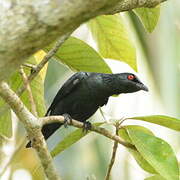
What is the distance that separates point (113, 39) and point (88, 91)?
0.88 metres

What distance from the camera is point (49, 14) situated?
4.82 feet

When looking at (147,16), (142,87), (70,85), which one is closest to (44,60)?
(147,16)

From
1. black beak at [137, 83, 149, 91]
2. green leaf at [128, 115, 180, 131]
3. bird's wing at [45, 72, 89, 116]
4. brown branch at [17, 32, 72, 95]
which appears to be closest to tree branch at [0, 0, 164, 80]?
brown branch at [17, 32, 72, 95]

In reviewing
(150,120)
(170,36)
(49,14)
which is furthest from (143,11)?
(170,36)

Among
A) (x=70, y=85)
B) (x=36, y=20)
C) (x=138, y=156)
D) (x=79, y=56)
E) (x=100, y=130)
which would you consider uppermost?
(x=36, y=20)

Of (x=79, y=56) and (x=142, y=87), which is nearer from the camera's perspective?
(x=79, y=56)

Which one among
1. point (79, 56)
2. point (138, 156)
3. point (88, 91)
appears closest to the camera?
point (138, 156)

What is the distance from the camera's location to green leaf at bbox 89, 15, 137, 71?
12.2 ft

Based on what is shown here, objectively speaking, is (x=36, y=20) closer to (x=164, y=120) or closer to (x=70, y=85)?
(x=164, y=120)

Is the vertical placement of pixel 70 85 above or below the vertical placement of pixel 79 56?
below

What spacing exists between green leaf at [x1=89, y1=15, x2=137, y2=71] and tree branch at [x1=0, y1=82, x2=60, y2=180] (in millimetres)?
1240

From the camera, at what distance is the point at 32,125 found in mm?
2576

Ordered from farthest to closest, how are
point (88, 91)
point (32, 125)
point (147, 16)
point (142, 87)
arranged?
point (88, 91), point (142, 87), point (147, 16), point (32, 125)

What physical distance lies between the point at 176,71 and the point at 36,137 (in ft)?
11.1
